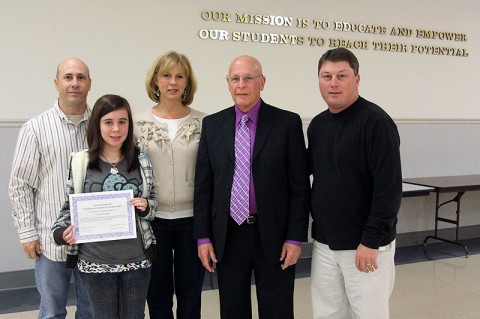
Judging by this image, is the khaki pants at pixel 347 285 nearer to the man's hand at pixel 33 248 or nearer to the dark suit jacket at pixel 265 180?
the dark suit jacket at pixel 265 180

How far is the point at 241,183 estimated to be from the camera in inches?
82.9

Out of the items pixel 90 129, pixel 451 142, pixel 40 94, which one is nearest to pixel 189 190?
pixel 90 129

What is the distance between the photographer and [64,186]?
2.16 metres

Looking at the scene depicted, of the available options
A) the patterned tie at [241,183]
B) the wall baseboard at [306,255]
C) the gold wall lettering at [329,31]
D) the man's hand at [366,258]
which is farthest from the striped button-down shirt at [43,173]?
the gold wall lettering at [329,31]

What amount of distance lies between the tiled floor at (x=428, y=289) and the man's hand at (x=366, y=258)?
4.39 ft

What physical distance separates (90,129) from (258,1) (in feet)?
9.00

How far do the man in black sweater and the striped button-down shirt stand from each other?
122 centimetres

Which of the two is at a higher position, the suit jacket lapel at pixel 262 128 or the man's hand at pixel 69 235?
the suit jacket lapel at pixel 262 128

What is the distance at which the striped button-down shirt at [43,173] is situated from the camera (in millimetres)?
2133

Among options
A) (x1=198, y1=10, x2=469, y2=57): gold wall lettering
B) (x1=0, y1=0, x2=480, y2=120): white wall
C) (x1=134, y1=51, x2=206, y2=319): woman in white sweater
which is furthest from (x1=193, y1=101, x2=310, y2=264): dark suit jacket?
(x1=198, y1=10, x2=469, y2=57): gold wall lettering

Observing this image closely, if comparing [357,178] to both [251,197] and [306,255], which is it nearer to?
[251,197]

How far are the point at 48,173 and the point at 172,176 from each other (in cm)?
60

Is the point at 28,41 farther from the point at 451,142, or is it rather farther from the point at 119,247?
the point at 451,142

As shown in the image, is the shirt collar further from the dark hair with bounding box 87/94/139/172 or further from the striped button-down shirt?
the striped button-down shirt
